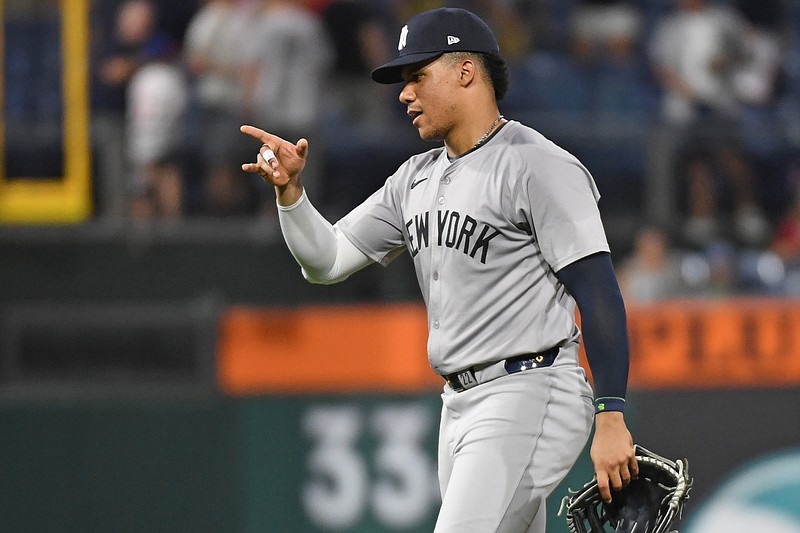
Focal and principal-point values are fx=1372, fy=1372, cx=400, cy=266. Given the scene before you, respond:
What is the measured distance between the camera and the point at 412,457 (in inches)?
267

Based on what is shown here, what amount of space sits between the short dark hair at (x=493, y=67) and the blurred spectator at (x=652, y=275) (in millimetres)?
3991

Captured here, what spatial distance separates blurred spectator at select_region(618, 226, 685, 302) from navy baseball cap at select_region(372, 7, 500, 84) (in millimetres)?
4140

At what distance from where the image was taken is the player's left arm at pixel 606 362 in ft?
10.8

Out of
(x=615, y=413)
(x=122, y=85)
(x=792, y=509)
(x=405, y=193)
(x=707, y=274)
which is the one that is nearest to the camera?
(x=615, y=413)

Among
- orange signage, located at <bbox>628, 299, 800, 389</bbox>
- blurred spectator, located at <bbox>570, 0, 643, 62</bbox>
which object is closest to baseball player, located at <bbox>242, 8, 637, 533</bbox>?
orange signage, located at <bbox>628, 299, 800, 389</bbox>

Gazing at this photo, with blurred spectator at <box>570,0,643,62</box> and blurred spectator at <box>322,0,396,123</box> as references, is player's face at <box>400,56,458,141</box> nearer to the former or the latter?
blurred spectator at <box>322,0,396,123</box>

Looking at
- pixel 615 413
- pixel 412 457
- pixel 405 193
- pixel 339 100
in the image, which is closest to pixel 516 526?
pixel 615 413

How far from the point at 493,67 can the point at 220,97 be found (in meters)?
4.81

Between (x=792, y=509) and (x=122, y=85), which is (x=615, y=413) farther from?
(x=122, y=85)

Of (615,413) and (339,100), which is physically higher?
(339,100)

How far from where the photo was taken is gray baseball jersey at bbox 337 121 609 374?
3.38 meters

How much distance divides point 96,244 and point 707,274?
342cm

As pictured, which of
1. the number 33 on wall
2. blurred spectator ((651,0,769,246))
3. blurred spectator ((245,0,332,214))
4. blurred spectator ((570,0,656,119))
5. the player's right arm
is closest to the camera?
the player's right arm

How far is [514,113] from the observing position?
842 cm
